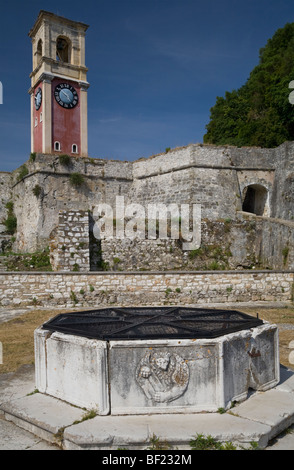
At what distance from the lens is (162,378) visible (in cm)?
373

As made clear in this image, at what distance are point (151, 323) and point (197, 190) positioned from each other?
15369 mm

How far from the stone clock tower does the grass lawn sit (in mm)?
16777

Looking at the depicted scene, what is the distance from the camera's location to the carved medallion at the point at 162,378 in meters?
3.72

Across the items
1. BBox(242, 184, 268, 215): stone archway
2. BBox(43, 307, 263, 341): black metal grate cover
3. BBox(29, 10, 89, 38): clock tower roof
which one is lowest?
BBox(43, 307, 263, 341): black metal grate cover

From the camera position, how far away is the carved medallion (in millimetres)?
3725

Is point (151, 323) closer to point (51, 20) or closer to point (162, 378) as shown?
point (162, 378)

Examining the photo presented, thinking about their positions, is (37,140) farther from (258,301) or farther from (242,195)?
(258,301)

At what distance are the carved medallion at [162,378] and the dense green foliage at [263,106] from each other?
20.0 metres

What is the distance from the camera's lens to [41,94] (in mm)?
24188

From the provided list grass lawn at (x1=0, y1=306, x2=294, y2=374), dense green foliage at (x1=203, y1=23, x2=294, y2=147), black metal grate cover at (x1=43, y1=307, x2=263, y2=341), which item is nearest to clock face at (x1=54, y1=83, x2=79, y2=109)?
dense green foliage at (x1=203, y1=23, x2=294, y2=147)

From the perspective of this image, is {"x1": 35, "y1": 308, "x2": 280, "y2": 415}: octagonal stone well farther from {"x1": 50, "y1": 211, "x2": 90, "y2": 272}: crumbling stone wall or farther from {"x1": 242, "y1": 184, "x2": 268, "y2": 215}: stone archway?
{"x1": 242, "y1": 184, "x2": 268, "y2": 215}: stone archway
